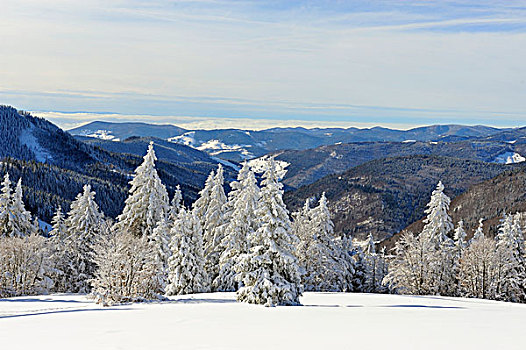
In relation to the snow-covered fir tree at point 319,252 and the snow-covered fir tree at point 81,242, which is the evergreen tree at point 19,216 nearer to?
the snow-covered fir tree at point 81,242

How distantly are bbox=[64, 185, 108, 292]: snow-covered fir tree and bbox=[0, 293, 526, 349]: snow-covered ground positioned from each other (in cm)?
2195

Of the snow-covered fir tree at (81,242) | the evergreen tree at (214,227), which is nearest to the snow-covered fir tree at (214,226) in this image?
the evergreen tree at (214,227)

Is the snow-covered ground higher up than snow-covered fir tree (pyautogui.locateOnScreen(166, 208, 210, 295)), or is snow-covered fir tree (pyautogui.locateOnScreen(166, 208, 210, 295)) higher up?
the snow-covered ground

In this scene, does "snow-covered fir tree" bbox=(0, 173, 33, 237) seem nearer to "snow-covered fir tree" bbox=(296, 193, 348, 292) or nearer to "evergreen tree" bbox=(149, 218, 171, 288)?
"evergreen tree" bbox=(149, 218, 171, 288)

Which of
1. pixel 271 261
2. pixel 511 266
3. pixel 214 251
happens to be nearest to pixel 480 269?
pixel 511 266

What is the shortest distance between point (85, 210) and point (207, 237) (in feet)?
47.8

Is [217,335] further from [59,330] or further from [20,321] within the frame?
[20,321]

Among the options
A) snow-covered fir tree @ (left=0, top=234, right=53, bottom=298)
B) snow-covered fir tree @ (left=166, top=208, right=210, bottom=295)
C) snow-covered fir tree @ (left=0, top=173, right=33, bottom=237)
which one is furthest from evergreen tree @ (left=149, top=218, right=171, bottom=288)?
snow-covered fir tree @ (left=0, top=173, right=33, bottom=237)

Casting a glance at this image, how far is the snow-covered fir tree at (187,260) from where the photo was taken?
118 feet

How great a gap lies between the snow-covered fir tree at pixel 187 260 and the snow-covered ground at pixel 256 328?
12.0 meters

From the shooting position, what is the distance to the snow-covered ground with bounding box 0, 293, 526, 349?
14.1 metres

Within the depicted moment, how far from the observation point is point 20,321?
19016 millimetres

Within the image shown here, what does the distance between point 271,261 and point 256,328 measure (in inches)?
285

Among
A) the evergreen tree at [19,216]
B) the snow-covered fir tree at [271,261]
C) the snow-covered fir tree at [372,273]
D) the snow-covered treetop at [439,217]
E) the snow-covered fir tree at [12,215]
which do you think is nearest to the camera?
the snow-covered fir tree at [271,261]
